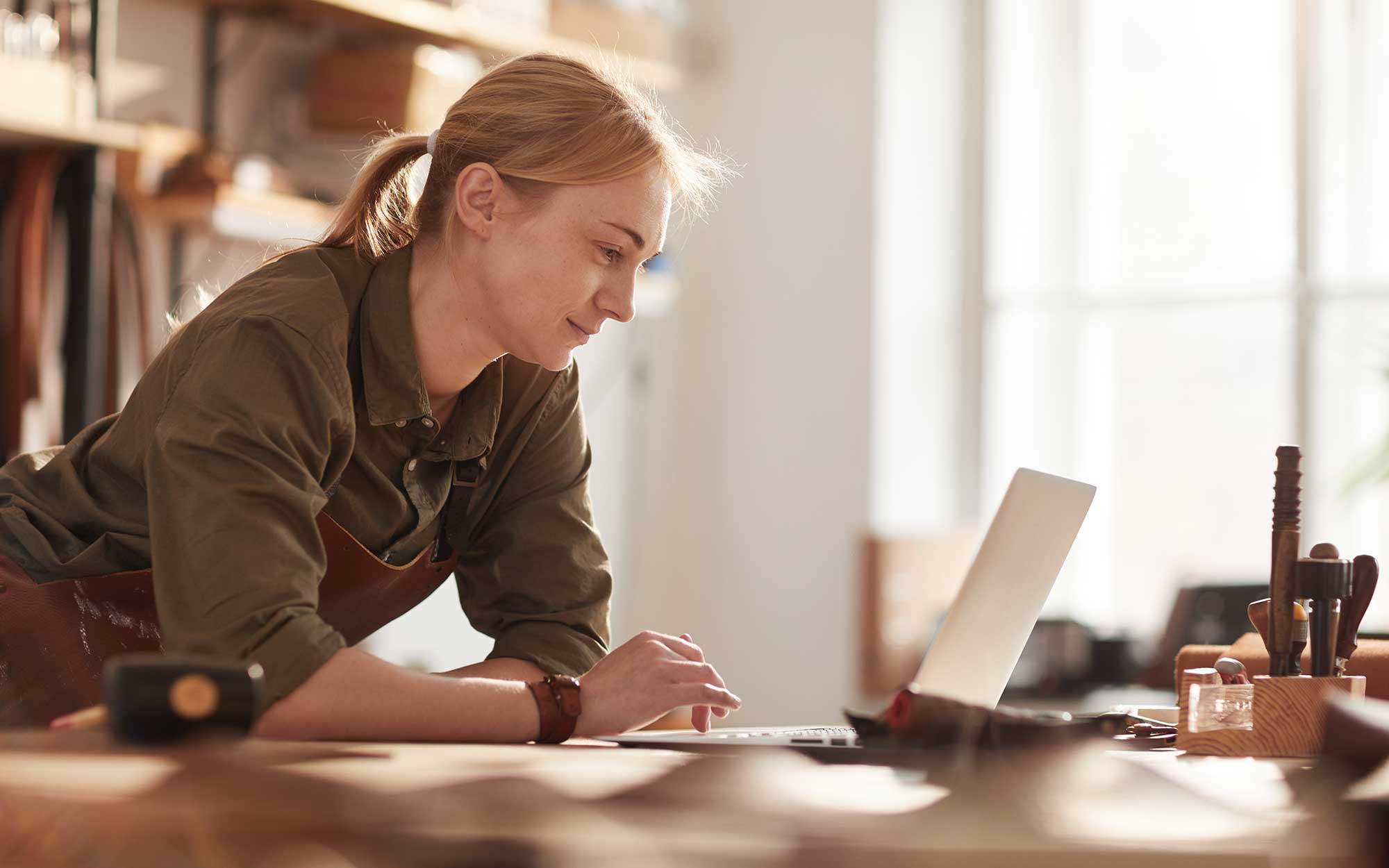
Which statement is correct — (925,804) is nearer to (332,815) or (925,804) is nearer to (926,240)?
(332,815)

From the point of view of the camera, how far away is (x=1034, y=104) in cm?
469

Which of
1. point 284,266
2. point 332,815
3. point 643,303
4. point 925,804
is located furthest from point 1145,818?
point 643,303

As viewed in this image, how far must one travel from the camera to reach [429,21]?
3648 mm

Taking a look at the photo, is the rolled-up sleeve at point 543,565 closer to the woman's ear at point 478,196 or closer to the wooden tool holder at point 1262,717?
the woman's ear at point 478,196

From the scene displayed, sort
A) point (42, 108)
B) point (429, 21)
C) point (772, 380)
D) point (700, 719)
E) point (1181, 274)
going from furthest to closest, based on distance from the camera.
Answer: point (772, 380) → point (1181, 274) → point (429, 21) → point (42, 108) → point (700, 719)

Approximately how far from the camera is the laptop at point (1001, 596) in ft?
4.14

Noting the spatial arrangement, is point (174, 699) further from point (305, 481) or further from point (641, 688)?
point (641, 688)

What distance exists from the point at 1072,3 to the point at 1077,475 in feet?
4.61

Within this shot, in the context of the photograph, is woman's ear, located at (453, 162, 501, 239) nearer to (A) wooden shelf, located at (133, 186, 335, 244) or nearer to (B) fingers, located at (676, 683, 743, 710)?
(B) fingers, located at (676, 683, 743, 710)

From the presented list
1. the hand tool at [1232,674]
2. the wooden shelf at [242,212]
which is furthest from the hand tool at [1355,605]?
the wooden shelf at [242,212]

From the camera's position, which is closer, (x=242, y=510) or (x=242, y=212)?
(x=242, y=510)

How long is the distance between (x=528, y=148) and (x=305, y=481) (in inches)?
17.8

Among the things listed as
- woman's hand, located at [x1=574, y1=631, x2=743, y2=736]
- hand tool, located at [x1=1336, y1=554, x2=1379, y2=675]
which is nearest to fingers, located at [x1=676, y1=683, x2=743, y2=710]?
woman's hand, located at [x1=574, y1=631, x2=743, y2=736]

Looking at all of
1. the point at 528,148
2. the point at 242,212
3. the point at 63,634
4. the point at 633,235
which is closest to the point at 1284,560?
the point at 633,235
